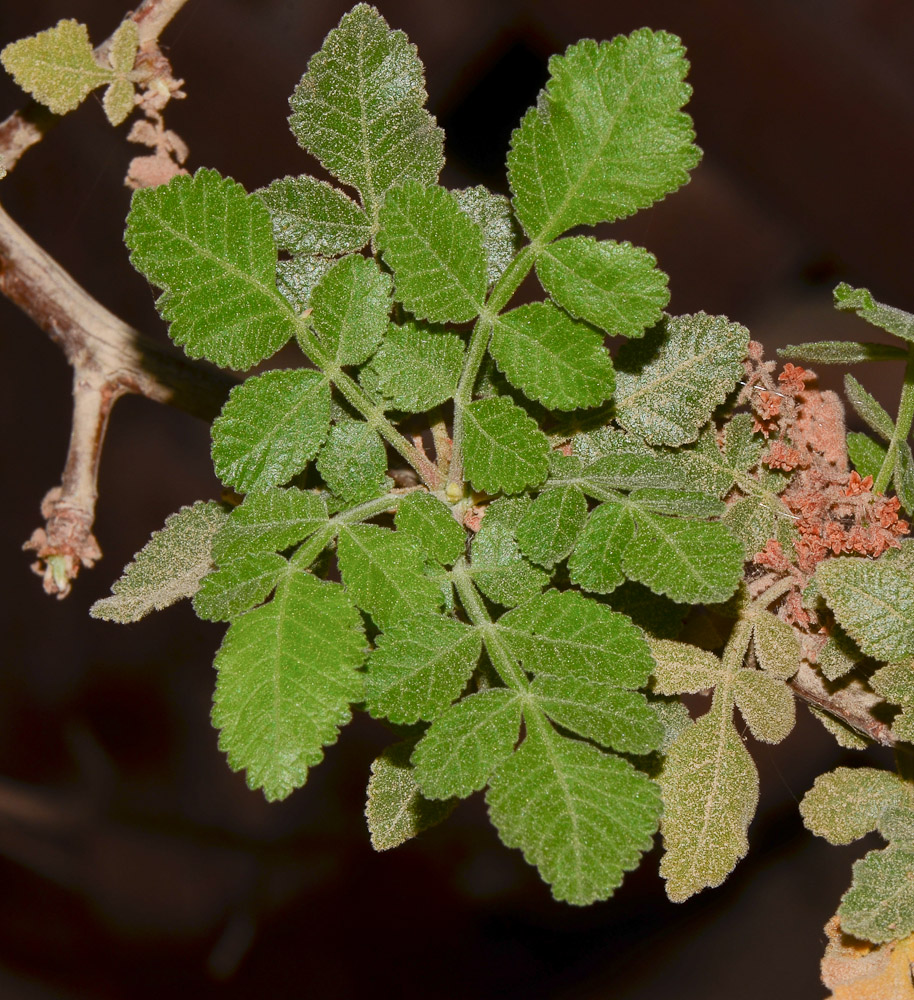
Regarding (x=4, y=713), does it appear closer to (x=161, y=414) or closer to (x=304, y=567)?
(x=161, y=414)

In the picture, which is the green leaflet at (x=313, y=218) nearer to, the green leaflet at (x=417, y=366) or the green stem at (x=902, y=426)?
the green leaflet at (x=417, y=366)

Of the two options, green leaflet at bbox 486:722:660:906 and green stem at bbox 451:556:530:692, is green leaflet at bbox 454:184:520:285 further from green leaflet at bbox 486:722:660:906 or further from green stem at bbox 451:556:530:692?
green leaflet at bbox 486:722:660:906

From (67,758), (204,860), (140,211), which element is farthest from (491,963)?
(140,211)

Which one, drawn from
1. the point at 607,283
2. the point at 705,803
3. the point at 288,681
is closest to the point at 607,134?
the point at 607,283

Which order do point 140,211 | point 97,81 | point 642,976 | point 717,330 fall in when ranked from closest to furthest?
1. point 140,211
2. point 717,330
3. point 97,81
4. point 642,976

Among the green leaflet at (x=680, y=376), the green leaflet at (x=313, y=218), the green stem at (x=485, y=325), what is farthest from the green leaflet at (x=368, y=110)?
the green leaflet at (x=680, y=376)

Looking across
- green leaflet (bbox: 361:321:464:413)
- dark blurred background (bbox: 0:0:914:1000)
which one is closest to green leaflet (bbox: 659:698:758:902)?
green leaflet (bbox: 361:321:464:413)
